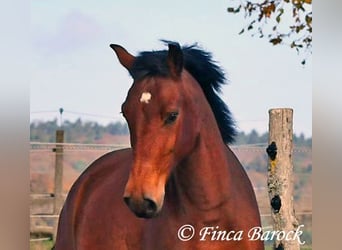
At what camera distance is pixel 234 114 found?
2.04 metres

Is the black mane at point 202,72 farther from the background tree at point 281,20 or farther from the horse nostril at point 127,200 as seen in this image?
the horse nostril at point 127,200

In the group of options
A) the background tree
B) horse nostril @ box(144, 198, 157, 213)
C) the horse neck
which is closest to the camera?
horse nostril @ box(144, 198, 157, 213)

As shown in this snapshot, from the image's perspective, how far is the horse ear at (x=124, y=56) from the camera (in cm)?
197

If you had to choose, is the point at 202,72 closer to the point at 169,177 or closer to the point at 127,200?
the point at 169,177

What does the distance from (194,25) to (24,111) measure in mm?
738

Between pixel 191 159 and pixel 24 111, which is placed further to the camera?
pixel 24 111

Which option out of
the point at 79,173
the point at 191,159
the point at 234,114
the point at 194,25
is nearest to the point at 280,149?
the point at 234,114

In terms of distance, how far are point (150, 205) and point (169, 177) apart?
13 centimetres

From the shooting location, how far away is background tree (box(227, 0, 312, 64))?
81.5 inches

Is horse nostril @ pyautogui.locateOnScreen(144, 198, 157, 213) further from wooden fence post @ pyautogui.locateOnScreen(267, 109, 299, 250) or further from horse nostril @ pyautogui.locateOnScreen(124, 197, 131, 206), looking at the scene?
wooden fence post @ pyautogui.locateOnScreen(267, 109, 299, 250)

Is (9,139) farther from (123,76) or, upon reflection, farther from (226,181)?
(226,181)

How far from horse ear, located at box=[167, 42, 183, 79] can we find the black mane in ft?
0.06

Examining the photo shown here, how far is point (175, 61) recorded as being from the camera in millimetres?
1900

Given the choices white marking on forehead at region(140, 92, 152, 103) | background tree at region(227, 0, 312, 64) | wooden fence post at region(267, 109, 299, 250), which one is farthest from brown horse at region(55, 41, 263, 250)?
background tree at region(227, 0, 312, 64)
